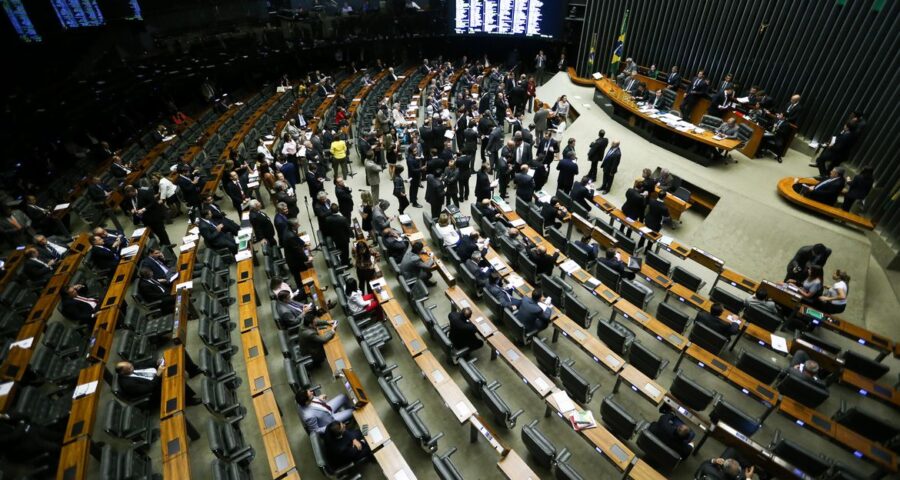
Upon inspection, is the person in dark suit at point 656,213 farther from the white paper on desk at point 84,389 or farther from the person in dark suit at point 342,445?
the white paper on desk at point 84,389

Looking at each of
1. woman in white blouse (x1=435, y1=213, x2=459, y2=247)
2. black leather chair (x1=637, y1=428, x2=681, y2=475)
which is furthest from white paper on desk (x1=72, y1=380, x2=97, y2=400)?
black leather chair (x1=637, y1=428, x2=681, y2=475)

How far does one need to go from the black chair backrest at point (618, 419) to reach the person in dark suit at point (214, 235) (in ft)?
24.9

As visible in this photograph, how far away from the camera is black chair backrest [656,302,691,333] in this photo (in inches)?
275

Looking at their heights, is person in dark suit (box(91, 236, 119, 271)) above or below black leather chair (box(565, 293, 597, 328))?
above

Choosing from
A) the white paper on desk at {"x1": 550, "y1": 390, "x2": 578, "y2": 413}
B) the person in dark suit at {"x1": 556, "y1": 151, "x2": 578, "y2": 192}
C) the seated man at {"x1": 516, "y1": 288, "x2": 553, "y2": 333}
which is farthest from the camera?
the person in dark suit at {"x1": 556, "y1": 151, "x2": 578, "y2": 192}

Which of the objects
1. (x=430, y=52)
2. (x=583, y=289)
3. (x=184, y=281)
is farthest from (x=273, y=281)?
(x=430, y=52)

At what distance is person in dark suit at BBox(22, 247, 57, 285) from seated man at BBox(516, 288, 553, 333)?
8.83 meters

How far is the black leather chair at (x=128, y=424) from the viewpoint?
5387mm

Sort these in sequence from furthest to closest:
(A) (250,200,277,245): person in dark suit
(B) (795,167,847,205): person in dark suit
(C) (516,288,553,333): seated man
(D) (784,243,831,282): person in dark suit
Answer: (B) (795,167,847,205): person in dark suit < (A) (250,200,277,245): person in dark suit < (D) (784,243,831,282): person in dark suit < (C) (516,288,553,333): seated man

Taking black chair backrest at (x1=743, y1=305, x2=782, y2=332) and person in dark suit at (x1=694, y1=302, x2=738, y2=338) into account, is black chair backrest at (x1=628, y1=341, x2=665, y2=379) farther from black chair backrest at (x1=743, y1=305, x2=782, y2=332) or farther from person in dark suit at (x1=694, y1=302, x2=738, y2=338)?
black chair backrest at (x1=743, y1=305, x2=782, y2=332)

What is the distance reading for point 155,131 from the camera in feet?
43.4

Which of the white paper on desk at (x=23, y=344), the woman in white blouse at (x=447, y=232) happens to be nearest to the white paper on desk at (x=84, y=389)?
the white paper on desk at (x=23, y=344)

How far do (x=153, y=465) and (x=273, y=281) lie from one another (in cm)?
289

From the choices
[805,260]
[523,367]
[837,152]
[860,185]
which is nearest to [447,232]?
[523,367]
